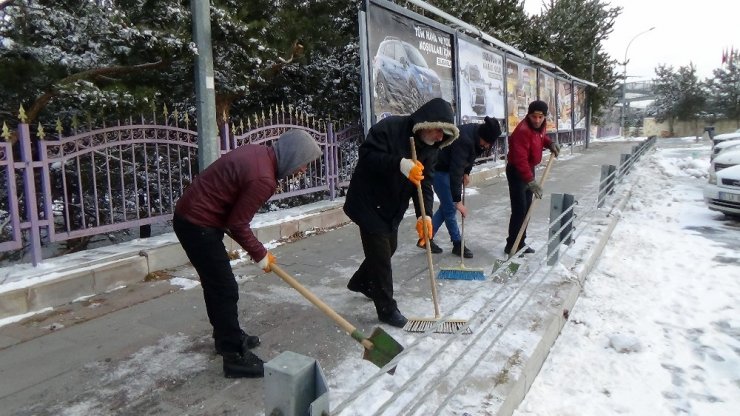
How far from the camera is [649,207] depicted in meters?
9.45

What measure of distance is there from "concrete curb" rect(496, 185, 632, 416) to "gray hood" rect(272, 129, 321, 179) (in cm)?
174

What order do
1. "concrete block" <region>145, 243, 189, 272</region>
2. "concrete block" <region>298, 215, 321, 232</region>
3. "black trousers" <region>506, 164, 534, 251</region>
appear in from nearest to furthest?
"concrete block" <region>145, 243, 189, 272</region>, "black trousers" <region>506, 164, 534, 251</region>, "concrete block" <region>298, 215, 321, 232</region>

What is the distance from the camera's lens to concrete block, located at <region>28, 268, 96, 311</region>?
4031 mm

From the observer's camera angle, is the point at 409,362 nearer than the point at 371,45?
Yes

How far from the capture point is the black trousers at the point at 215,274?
9.73 ft

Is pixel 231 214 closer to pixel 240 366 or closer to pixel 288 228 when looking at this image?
pixel 240 366

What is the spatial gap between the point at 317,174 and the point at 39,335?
17.3ft

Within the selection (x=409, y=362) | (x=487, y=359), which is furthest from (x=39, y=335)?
(x=487, y=359)

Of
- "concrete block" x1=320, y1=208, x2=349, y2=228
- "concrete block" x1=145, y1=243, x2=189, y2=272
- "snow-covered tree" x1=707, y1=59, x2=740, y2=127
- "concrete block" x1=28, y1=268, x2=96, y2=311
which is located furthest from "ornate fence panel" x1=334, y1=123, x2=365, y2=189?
"snow-covered tree" x1=707, y1=59, x2=740, y2=127

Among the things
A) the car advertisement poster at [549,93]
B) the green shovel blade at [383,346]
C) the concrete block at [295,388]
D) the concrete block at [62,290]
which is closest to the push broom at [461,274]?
the green shovel blade at [383,346]

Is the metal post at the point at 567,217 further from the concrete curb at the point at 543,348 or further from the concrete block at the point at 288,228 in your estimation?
the concrete block at the point at 288,228

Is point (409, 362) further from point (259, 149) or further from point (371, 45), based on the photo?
point (371, 45)

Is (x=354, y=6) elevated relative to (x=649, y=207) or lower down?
elevated

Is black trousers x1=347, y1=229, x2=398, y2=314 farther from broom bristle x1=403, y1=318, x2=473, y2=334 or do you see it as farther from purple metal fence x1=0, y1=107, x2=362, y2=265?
purple metal fence x1=0, y1=107, x2=362, y2=265
